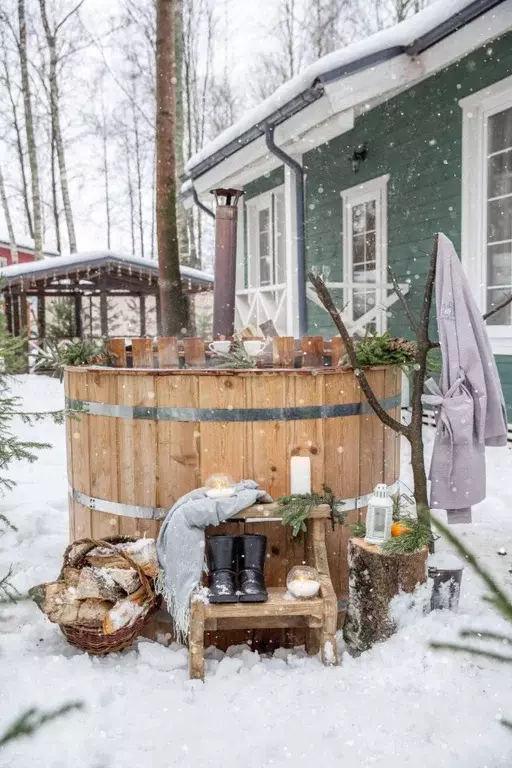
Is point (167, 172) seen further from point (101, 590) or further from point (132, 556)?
point (101, 590)

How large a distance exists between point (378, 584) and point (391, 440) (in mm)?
889

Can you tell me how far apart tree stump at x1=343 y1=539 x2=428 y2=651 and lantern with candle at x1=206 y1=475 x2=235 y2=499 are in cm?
60

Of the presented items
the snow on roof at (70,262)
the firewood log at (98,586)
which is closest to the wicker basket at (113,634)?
the firewood log at (98,586)

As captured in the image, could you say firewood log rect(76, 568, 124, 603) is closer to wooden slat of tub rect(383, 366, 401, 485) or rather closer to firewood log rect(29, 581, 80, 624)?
firewood log rect(29, 581, 80, 624)

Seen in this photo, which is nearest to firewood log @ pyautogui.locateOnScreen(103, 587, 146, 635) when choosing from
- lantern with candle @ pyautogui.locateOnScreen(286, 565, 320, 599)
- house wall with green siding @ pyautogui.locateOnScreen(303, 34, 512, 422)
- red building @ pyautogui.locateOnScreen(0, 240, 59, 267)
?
lantern with candle @ pyautogui.locateOnScreen(286, 565, 320, 599)

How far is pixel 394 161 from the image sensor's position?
7.64 meters

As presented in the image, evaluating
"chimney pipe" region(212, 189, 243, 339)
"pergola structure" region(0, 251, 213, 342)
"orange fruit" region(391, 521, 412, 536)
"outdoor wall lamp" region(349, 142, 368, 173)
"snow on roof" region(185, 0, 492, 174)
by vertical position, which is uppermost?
"snow on roof" region(185, 0, 492, 174)

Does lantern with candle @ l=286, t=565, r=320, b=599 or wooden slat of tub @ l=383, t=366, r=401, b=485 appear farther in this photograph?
wooden slat of tub @ l=383, t=366, r=401, b=485

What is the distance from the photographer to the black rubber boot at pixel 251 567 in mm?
2656

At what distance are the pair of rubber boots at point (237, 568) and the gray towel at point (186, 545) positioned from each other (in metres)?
0.06

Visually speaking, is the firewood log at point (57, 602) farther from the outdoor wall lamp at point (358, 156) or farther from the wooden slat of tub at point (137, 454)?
the outdoor wall lamp at point (358, 156)

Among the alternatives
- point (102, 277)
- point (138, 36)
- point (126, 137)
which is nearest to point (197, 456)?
point (102, 277)

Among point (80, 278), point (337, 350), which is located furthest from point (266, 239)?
point (337, 350)

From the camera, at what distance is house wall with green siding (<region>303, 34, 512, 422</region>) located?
622 cm
